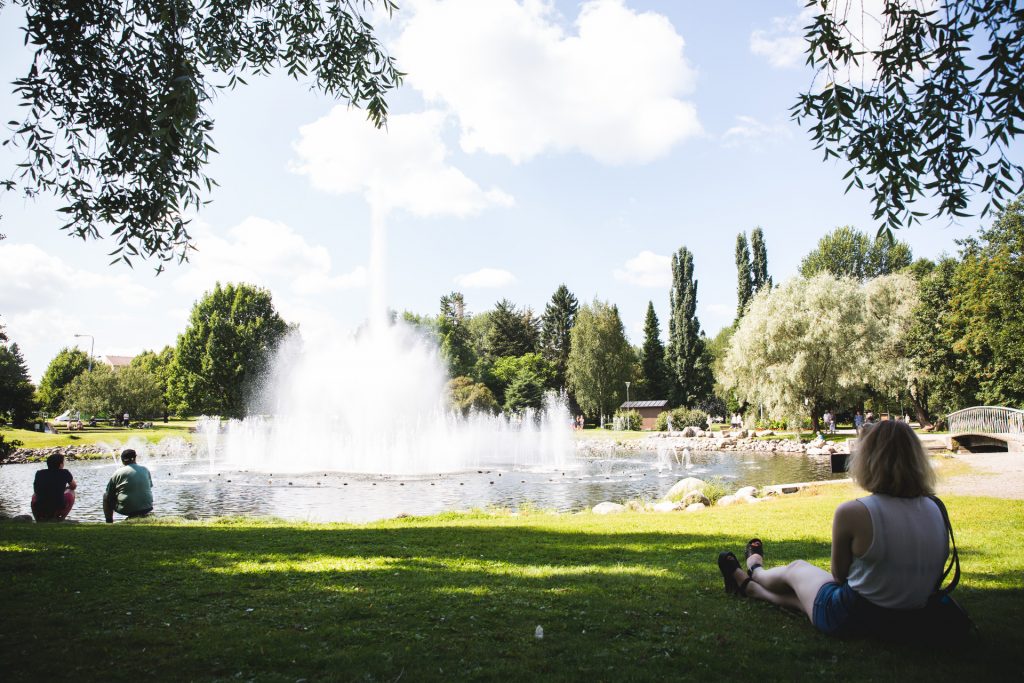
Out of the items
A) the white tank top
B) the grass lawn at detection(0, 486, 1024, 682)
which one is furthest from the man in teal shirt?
the white tank top

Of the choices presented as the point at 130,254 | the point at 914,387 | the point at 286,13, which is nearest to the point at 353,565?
the point at 130,254

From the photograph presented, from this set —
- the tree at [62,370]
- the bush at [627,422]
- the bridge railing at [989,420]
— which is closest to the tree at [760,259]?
the bush at [627,422]

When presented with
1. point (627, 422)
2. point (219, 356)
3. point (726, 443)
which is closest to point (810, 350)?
point (726, 443)

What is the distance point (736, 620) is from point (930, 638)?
1.13m

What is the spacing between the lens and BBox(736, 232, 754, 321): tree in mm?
64812

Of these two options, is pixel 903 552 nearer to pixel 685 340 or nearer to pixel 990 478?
pixel 990 478

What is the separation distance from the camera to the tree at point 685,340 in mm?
65812

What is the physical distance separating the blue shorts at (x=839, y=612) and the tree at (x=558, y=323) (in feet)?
243

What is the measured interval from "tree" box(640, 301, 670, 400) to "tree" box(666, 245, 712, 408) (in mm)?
2044

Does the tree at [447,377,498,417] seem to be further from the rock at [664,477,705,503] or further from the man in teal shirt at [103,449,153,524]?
the man in teal shirt at [103,449,153,524]

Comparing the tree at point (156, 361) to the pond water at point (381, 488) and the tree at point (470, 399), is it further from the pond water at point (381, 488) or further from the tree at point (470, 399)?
the pond water at point (381, 488)

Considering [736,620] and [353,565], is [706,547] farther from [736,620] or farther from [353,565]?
[353,565]

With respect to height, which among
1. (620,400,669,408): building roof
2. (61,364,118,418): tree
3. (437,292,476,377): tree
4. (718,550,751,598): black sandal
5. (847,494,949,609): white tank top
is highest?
(437,292,476,377): tree

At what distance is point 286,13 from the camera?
7164 mm
